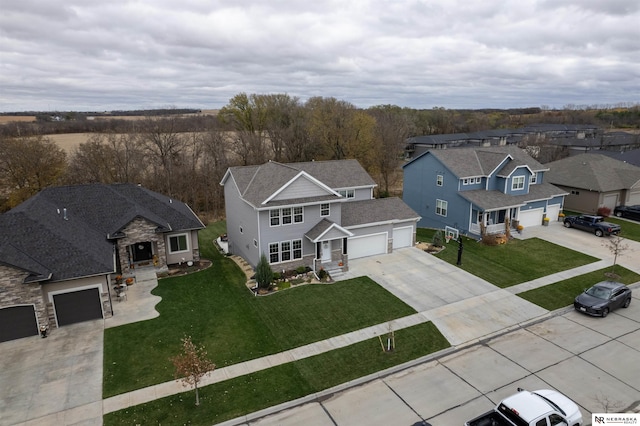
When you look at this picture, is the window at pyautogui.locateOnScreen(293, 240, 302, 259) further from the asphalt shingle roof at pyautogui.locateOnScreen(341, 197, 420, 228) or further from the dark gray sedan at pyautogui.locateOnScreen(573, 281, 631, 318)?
the dark gray sedan at pyautogui.locateOnScreen(573, 281, 631, 318)

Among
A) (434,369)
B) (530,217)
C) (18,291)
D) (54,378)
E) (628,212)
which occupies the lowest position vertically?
(434,369)

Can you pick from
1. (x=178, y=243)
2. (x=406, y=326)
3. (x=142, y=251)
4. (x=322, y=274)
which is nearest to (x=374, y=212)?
(x=322, y=274)

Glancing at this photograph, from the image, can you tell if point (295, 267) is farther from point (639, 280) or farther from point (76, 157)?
point (76, 157)

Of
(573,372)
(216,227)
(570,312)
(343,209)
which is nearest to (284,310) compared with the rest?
(343,209)

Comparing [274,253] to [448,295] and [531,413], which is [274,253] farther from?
[531,413]

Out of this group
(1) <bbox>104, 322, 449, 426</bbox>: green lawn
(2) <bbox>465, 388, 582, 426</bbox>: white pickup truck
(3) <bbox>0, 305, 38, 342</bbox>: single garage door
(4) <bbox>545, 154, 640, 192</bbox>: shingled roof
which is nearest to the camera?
(2) <bbox>465, 388, 582, 426</bbox>: white pickup truck

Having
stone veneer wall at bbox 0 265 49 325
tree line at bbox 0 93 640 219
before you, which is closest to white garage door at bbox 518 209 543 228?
tree line at bbox 0 93 640 219
